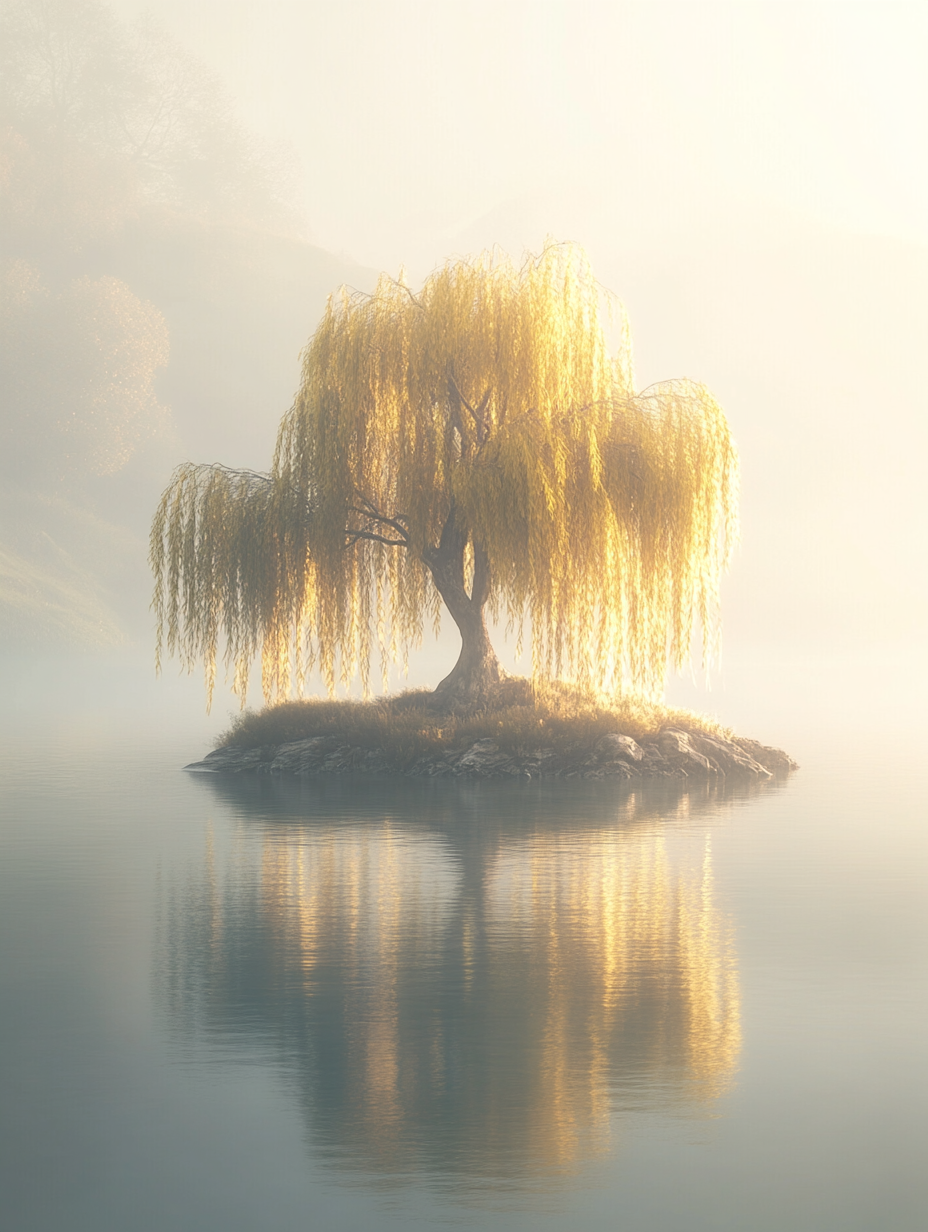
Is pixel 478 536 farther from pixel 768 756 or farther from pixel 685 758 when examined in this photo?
Answer: pixel 768 756

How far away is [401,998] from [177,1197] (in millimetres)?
3156

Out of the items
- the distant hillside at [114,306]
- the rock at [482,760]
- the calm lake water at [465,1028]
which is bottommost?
the calm lake water at [465,1028]

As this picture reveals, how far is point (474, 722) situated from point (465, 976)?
13.0 m

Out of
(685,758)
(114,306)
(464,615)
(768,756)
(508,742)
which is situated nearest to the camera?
(508,742)

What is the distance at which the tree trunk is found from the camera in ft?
80.1

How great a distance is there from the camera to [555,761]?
72.8 ft

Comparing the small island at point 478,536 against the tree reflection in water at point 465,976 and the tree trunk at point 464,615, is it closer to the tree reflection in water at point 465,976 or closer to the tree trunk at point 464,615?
the tree trunk at point 464,615

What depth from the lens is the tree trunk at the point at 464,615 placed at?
2441cm

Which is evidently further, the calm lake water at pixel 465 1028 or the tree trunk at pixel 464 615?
the tree trunk at pixel 464 615

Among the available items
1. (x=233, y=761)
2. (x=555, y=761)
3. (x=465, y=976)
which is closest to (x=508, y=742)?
(x=555, y=761)

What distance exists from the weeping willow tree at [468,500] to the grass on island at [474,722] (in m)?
0.53

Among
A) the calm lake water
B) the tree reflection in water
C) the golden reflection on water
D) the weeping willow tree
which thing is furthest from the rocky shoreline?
the golden reflection on water

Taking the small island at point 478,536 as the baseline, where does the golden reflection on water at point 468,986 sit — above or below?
below

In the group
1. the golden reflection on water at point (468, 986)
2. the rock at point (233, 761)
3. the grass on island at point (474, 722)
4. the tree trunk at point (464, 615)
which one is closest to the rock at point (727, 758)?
the grass on island at point (474, 722)
